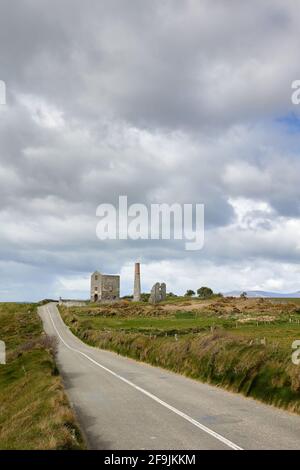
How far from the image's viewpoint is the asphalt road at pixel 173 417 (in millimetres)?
11438

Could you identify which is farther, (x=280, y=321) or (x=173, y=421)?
(x=280, y=321)

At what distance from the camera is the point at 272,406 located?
633 inches

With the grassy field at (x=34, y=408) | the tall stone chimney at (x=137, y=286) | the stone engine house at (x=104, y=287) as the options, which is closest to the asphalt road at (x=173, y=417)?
the grassy field at (x=34, y=408)

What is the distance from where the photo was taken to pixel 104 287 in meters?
158

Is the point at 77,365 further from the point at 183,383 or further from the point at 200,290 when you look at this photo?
the point at 200,290

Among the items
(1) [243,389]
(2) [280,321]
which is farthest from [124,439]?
(2) [280,321]

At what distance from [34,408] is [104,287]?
466 feet

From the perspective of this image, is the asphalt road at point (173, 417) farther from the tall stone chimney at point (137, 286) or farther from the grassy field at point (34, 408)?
the tall stone chimney at point (137, 286)

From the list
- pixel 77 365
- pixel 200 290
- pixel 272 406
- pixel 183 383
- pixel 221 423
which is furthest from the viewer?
pixel 200 290

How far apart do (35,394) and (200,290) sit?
171217 millimetres

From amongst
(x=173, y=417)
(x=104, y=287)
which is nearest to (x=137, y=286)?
(x=104, y=287)

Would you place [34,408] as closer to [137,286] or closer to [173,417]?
[173,417]

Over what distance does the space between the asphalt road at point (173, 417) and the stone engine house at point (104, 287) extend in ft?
440
